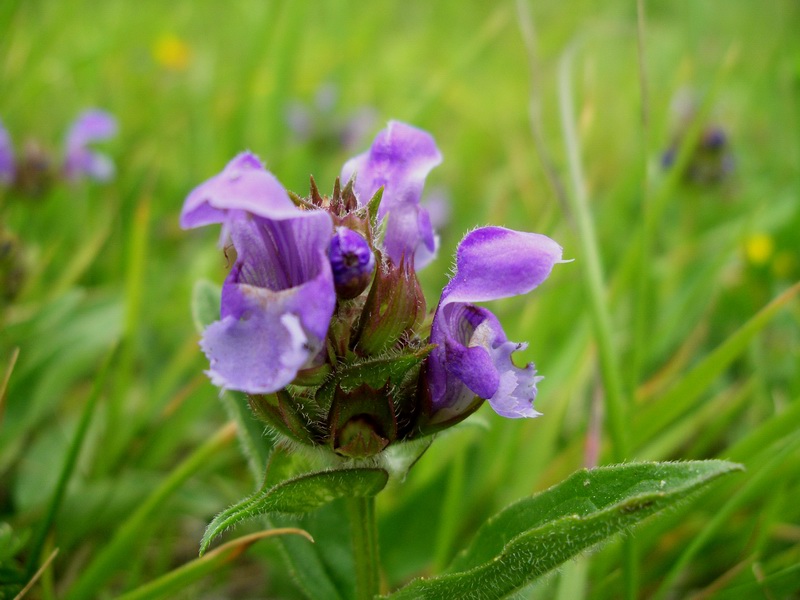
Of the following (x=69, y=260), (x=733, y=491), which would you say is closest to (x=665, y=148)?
(x=733, y=491)

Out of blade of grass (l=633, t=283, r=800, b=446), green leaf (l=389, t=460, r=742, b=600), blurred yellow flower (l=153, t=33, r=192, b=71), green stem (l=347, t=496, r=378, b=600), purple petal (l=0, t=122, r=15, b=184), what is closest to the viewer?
green leaf (l=389, t=460, r=742, b=600)

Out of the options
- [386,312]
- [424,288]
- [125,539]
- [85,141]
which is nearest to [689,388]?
[386,312]

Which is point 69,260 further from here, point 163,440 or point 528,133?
point 528,133

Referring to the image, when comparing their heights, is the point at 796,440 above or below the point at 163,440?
above

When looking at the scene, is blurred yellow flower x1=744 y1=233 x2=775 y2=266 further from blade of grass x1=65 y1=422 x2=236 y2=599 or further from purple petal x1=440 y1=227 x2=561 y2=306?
blade of grass x1=65 y1=422 x2=236 y2=599

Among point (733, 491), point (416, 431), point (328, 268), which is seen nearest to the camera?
point (328, 268)

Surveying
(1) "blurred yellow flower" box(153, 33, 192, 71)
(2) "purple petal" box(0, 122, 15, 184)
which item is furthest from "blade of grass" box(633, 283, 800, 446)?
(1) "blurred yellow flower" box(153, 33, 192, 71)
